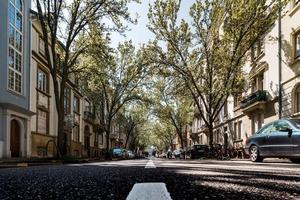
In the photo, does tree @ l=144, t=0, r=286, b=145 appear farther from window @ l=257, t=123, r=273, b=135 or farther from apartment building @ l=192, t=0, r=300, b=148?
window @ l=257, t=123, r=273, b=135

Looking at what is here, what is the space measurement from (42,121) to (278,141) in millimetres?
21578

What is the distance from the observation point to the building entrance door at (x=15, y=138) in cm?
2651

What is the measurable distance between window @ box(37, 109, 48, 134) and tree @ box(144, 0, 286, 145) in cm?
895

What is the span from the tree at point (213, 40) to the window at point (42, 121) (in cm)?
895

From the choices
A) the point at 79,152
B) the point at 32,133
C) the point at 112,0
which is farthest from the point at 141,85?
the point at 112,0

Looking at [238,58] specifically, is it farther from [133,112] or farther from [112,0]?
[133,112]

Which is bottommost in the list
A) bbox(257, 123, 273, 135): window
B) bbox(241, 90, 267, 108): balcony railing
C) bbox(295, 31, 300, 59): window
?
bbox(257, 123, 273, 135): window

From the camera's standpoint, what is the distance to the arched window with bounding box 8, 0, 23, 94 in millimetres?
25203

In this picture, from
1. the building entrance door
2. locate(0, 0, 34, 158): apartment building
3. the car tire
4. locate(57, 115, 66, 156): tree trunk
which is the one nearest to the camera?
the car tire

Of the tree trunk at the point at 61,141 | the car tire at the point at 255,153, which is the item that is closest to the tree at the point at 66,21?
the tree trunk at the point at 61,141

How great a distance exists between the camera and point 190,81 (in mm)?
32031

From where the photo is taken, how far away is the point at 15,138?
2709cm

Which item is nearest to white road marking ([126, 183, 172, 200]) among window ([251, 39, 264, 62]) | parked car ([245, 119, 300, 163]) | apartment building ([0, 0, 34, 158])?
parked car ([245, 119, 300, 163])

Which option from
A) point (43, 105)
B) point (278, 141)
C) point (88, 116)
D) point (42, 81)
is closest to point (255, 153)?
point (278, 141)
